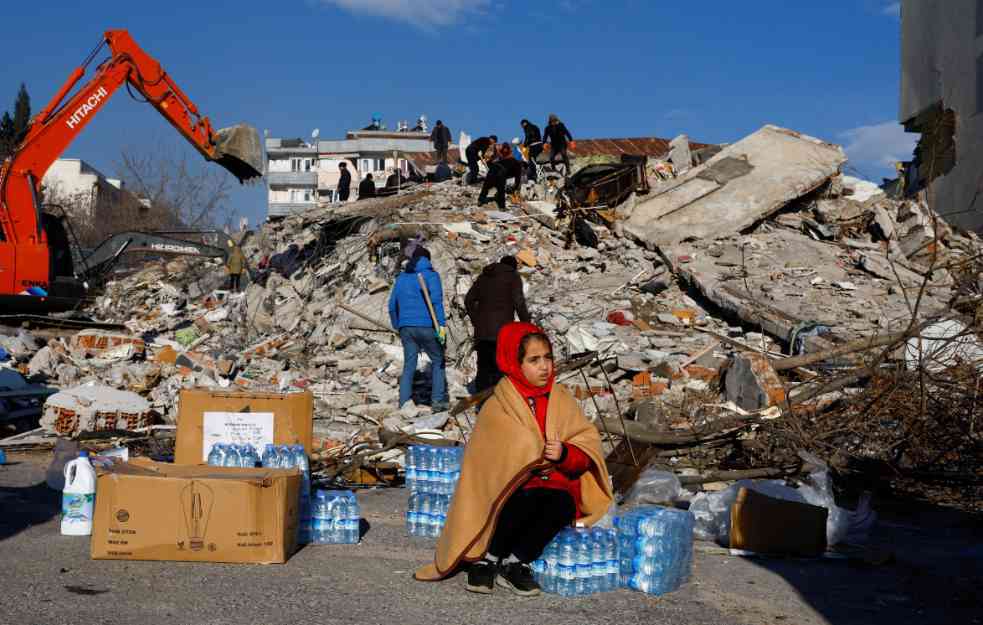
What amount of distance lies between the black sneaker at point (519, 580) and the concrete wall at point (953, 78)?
15693 millimetres

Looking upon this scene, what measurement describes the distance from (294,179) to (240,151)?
2647 inches

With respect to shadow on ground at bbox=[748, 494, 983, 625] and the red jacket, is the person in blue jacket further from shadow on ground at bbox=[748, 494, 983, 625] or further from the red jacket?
the red jacket

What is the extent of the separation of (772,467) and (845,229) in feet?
35.3

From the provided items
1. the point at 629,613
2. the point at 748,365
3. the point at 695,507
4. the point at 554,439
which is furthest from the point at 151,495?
the point at 748,365

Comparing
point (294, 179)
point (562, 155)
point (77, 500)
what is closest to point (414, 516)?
point (77, 500)

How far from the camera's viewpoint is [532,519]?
14.8 ft

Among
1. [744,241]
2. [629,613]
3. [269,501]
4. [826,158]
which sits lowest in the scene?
[629,613]

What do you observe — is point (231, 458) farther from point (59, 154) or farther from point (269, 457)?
point (59, 154)

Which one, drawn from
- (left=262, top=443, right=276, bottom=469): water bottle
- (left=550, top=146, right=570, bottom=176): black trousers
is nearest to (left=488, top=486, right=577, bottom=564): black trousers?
(left=262, top=443, right=276, bottom=469): water bottle

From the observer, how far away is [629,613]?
4.21 m

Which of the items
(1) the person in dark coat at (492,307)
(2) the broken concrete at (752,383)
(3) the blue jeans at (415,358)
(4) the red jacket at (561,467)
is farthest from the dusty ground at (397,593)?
(3) the blue jeans at (415,358)

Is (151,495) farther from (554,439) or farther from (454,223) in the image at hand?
(454,223)

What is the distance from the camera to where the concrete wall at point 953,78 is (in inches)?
767

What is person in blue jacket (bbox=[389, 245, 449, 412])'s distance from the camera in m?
10.4
